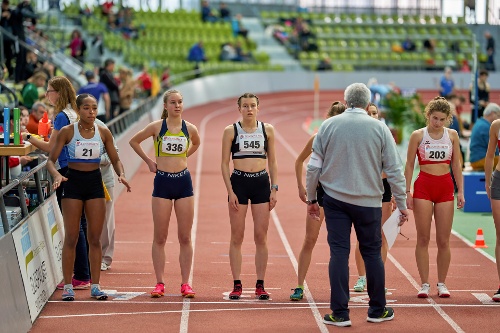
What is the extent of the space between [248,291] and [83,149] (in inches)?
84.9

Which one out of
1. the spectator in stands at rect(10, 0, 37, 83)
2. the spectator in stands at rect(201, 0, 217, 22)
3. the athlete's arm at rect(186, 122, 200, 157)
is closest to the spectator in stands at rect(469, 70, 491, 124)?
the spectator in stands at rect(10, 0, 37, 83)

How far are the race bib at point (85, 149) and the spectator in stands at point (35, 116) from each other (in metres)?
4.00

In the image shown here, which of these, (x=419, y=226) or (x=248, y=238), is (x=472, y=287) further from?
(x=248, y=238)

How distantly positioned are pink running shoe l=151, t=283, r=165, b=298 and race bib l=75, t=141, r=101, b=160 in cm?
138

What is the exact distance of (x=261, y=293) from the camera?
1017cm

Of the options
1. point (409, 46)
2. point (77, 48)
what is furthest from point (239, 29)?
point (77, 48)

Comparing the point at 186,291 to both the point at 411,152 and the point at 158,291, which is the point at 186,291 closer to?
the point at 158,291

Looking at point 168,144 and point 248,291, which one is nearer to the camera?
point 168,144

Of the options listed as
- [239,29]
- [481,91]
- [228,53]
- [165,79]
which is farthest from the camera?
[239,29]

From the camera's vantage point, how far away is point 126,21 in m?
42.6

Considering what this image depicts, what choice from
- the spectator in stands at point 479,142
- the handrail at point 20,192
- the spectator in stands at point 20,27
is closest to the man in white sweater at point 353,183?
the handrail at point 20,192

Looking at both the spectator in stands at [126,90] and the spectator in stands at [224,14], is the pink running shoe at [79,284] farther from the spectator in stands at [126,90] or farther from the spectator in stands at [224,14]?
the spectator in stands at [224,14]

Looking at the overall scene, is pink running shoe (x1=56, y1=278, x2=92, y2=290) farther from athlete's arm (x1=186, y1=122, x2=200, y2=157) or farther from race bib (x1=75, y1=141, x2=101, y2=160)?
athlete's arm (x1=186, y1=122, x2=200, y2=157)

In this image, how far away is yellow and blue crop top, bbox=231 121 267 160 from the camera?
402 inches
